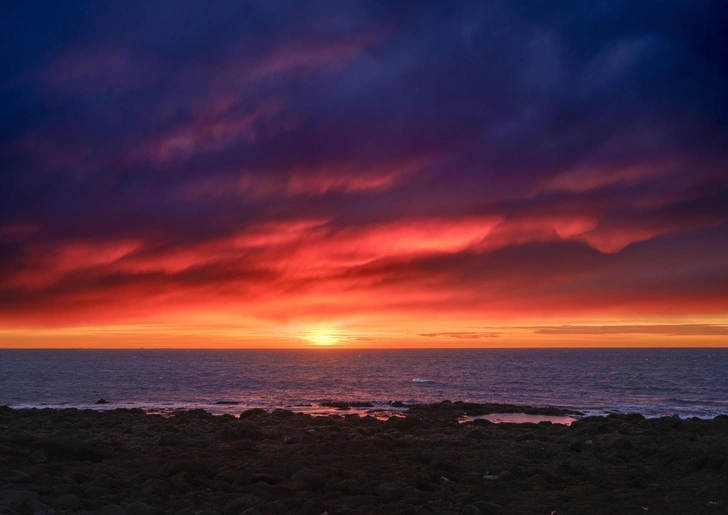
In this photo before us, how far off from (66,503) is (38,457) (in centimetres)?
658

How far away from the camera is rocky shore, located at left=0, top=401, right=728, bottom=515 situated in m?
13.2

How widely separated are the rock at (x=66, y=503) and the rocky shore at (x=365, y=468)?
0.09 feet

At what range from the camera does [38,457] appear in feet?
57.3

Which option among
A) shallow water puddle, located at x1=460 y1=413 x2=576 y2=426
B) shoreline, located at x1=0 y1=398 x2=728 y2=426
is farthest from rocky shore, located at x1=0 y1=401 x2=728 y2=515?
shoreline, located at x1=0 y1=398 x2=728 y2=426

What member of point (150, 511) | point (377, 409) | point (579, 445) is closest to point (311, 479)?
point (150, 511)

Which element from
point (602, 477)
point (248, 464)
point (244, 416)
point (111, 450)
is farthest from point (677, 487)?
point (244, 416)

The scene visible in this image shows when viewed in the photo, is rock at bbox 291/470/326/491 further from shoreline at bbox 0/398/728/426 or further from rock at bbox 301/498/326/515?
shoreline at bbox 0/398/728/426

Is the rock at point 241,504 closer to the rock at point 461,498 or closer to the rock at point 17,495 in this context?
the rock at point 17,495

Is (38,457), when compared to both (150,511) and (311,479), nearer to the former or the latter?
(150,511)

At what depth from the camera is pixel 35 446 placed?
18.6 meters

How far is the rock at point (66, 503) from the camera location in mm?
12031

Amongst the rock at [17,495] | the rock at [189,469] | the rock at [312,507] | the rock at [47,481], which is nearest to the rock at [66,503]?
the rock at [17,495]

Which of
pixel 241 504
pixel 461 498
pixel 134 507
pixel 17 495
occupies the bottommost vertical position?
pixel 461 498

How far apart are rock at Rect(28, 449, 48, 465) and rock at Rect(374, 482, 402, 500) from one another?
35.3 ft
